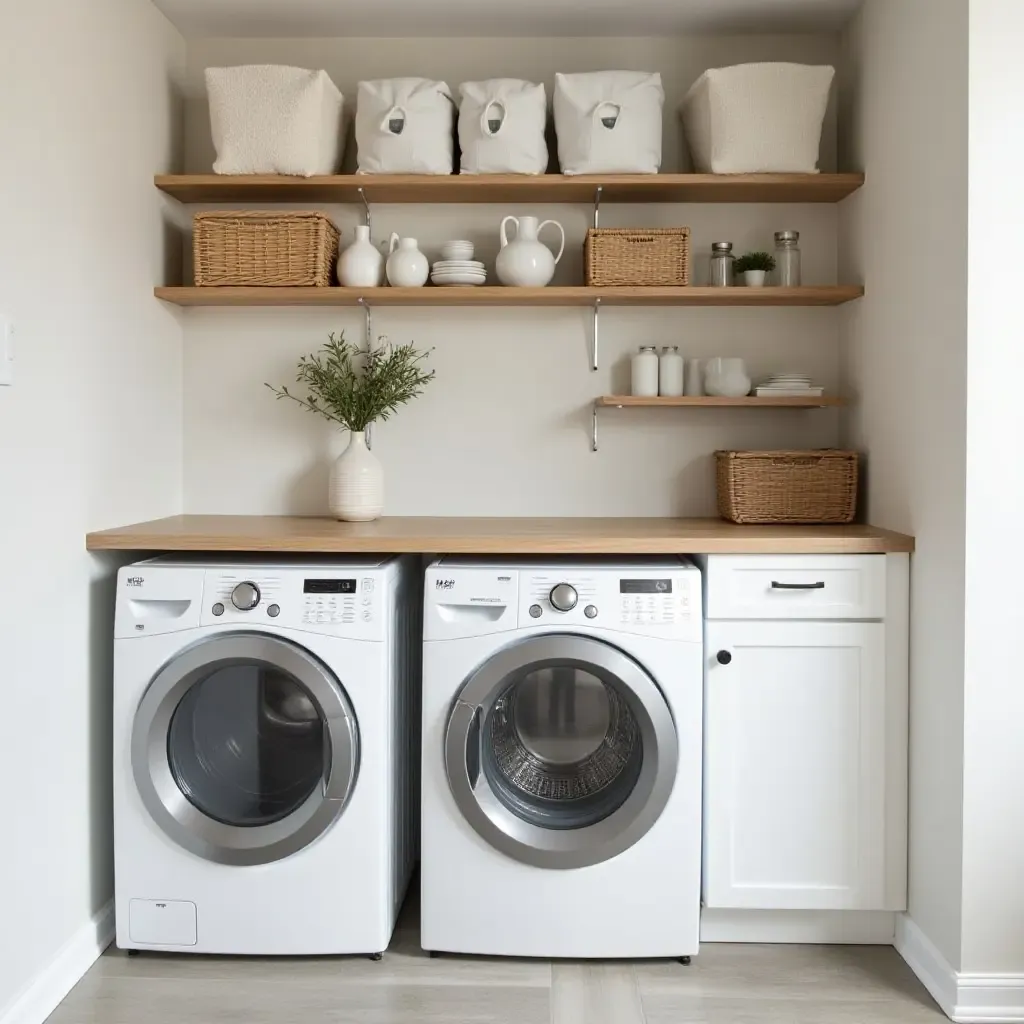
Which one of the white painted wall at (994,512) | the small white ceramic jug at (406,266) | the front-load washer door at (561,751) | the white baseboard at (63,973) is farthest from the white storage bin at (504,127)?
the white baseboard at (63,973)

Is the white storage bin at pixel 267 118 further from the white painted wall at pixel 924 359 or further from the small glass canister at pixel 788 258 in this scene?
the white painted wall at pixel 924 359

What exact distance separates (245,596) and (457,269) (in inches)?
42.9

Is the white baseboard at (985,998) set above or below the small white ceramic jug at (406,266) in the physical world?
below

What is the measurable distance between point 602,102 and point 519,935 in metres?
2.14

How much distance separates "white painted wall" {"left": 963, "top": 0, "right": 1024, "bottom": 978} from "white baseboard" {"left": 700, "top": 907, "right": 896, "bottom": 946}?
344 millimetres

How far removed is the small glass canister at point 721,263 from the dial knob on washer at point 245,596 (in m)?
1.54

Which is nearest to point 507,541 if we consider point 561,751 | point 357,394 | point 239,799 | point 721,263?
point 561,751

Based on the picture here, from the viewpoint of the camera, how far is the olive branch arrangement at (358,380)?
2650 mm

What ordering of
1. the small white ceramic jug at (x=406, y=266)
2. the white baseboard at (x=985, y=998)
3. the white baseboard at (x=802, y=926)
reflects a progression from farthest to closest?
1. the small white ceramic jug at (x=406, y=266)
2. the white baseboard at (x=802, y=926)
3. the white baseboard at (x=985, y=998)

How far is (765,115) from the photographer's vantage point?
8.57 feet

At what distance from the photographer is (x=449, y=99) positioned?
8.90ft

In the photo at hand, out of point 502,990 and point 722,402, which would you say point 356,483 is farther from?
point 502,990

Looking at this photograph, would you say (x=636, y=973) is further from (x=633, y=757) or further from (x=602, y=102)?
(x=602, y=102)

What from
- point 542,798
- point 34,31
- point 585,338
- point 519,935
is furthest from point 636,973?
point 34,31
